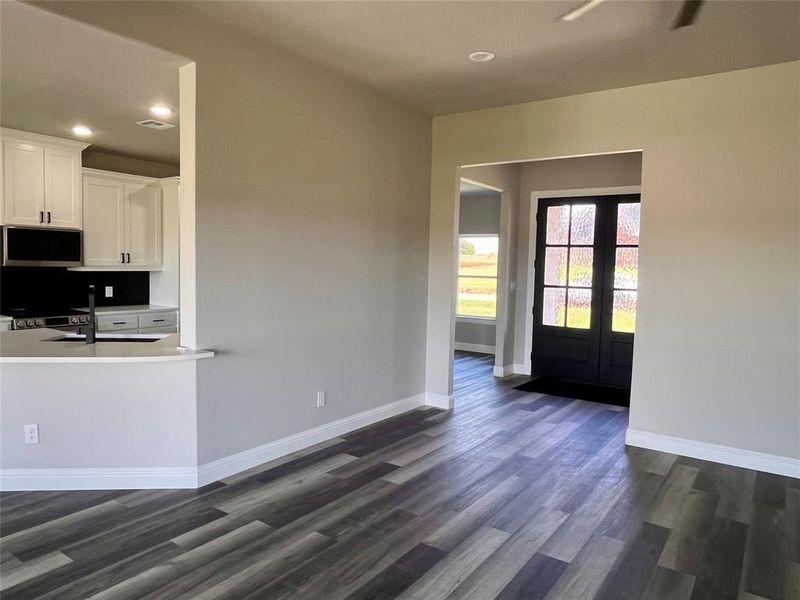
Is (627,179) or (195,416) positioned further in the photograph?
(627,179)

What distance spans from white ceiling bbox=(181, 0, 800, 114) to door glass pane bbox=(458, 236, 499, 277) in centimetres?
439

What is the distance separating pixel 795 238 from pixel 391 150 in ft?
10.1

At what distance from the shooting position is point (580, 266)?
6277mm

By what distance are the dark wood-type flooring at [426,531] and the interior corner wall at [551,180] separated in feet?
9.38

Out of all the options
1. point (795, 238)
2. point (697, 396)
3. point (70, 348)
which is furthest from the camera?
point (697, 396)

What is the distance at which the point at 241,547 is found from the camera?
2576 mm

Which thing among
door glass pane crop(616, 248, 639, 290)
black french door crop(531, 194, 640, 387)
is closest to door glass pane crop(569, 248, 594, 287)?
black french door crop(531, 194, 640, 387)

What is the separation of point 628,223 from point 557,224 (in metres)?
0.82

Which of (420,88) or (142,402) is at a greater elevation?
(420,88)

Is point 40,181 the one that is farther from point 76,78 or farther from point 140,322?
point 76,78

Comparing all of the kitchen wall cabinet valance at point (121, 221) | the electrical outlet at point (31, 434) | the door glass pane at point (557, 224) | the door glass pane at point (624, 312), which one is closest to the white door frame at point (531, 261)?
the door glass pane at point (557, 224)

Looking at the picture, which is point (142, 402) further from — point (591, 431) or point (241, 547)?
point (591, 431)

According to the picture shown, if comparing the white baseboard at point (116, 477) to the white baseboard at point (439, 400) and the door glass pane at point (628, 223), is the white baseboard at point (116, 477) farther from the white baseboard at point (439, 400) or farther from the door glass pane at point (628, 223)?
the door glass pane at point (628, 223)

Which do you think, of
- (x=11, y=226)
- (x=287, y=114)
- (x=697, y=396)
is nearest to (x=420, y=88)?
(x=287, y=114)
